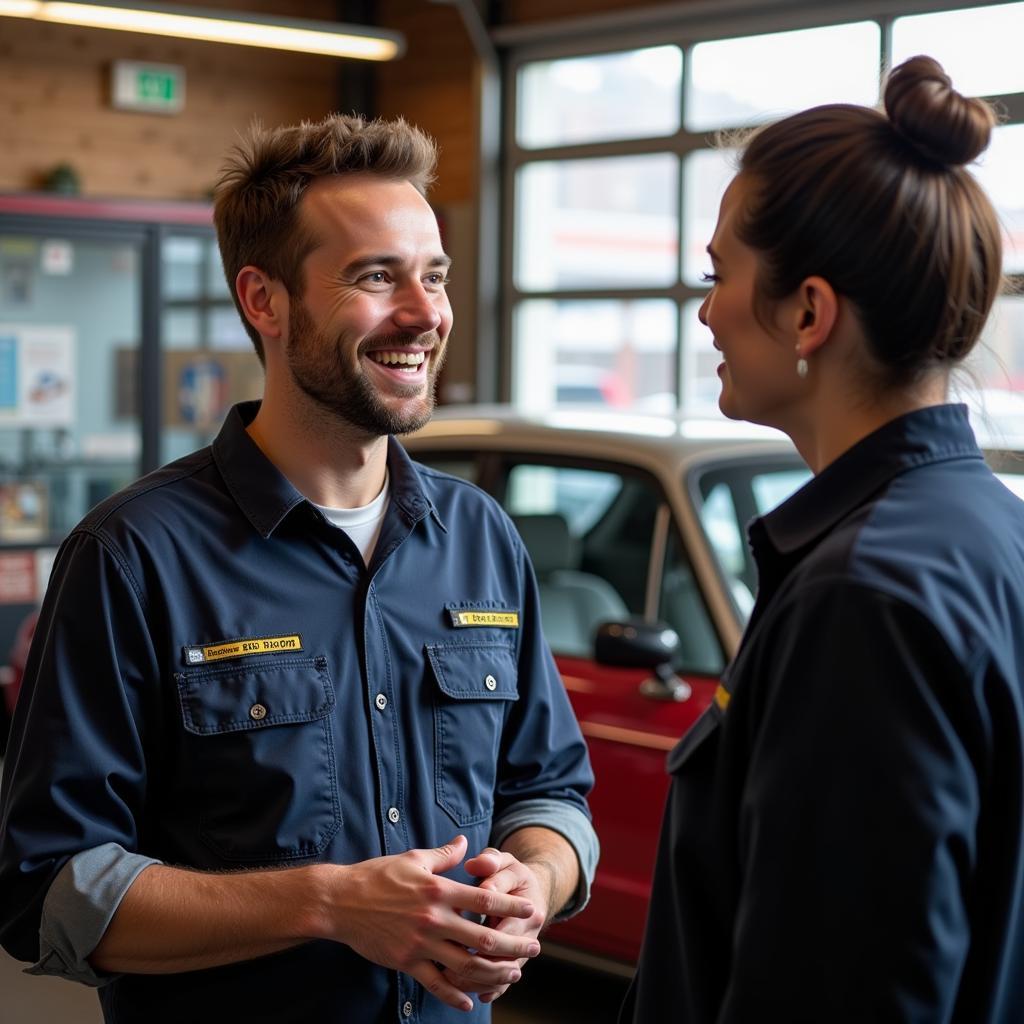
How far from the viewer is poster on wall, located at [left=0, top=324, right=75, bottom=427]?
775cm

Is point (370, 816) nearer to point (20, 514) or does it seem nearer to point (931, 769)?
point (931, 769)

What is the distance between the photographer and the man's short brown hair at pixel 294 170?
195 cm

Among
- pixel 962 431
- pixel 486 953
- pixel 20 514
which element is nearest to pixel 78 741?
pixel 486 953

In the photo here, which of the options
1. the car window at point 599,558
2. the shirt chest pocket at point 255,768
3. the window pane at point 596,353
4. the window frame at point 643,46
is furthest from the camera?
the window pane at point 596,353

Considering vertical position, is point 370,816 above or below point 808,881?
below

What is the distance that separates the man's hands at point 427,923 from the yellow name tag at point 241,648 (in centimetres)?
29

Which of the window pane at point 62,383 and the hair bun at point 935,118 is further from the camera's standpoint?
the window pane at point 62,383

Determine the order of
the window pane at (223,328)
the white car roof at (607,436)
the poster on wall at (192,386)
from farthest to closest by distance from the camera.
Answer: the window pane at (223,328) → the poster on wall at (192,386) → the white car roof at (607,436)

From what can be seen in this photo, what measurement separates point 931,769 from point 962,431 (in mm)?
343

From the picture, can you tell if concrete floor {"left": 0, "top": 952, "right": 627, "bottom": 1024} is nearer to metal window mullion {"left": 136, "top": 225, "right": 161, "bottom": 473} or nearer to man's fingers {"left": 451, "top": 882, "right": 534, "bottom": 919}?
man's fingers {"left": 451, "top": 882, "right": 534, "bottom": 919}

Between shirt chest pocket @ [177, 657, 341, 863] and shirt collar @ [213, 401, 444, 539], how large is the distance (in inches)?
8.0

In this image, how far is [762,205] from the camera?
1.30 meters

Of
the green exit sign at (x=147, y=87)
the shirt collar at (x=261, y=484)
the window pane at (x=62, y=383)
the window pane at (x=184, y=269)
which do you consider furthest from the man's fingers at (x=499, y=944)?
the green exit sign at (x=147, y=87)

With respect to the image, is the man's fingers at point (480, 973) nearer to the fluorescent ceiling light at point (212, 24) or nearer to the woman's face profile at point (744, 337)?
the woman's face profile at point (744, 337)
